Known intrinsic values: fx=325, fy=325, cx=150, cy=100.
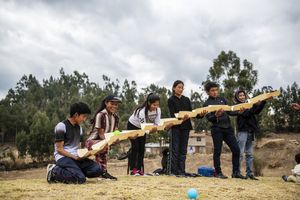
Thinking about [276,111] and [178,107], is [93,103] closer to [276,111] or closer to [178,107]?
→ [276,111]

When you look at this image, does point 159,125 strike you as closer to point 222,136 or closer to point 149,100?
point 149,100

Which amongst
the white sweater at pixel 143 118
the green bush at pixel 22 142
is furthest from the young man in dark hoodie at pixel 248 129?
the green bush at pixel 22 142

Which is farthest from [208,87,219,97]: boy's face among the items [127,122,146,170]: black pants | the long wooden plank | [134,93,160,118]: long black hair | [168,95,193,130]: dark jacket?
[127,122,146,170]: black pants

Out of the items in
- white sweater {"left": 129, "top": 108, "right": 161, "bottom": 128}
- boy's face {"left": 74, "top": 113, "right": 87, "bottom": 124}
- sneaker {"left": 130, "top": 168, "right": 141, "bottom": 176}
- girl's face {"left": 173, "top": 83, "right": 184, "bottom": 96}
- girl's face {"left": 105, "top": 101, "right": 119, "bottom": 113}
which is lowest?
sneaker {"left": 130, "top": 168, "right": 141, "bottom": 176}

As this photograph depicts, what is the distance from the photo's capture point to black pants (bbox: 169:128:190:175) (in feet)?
22.6

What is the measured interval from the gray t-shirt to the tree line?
149 inches

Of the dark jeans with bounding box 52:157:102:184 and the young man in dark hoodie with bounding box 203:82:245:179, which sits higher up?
the young man in dark hoodie with bounding box 203:82:245:179

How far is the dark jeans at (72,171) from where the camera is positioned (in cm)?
530

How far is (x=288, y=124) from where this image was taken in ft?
150

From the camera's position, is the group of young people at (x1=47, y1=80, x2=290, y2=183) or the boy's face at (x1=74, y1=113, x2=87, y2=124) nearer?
the boy's face at (x1=74, y1=113, x2=87, y2=124)

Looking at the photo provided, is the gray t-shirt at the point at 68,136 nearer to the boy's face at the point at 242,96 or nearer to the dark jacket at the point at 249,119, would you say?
the dark jacket at the point at 249,119

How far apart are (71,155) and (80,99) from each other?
56.1m

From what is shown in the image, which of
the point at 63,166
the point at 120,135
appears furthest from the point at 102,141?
the point at 63,166

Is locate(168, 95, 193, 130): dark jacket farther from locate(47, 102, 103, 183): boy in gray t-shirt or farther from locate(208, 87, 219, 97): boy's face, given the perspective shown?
locate(47, 102, 103, 183): boy in gray t-shirt
